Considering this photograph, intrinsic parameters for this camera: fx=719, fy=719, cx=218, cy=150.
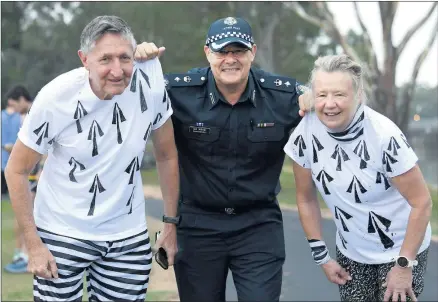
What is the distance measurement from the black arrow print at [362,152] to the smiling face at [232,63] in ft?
2.35

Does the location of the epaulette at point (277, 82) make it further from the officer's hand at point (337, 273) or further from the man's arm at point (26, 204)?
the man's arm at point (26, 204)

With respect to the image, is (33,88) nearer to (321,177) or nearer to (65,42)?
(65,42)

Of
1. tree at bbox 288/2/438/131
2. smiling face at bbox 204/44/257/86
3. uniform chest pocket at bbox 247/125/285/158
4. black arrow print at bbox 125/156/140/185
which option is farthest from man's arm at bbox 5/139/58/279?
tree at bbox 288/2/438/131

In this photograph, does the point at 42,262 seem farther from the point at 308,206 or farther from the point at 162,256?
the point at 308,206

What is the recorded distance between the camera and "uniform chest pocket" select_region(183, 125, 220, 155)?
147 inches

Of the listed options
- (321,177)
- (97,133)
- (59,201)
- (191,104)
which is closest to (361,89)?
(321,177)

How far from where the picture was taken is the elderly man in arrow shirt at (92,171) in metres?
3.08

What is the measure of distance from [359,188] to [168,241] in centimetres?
104

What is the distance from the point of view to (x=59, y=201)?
323cm

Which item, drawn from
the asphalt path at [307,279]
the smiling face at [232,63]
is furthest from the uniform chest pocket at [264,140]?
the asphalt path at [307,279]

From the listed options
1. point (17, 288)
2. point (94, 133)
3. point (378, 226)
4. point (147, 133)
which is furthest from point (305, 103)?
point (17, 288)

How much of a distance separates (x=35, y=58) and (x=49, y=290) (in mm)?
17645

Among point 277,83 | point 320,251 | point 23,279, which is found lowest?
point 23,279

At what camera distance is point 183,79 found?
12.6 ft
